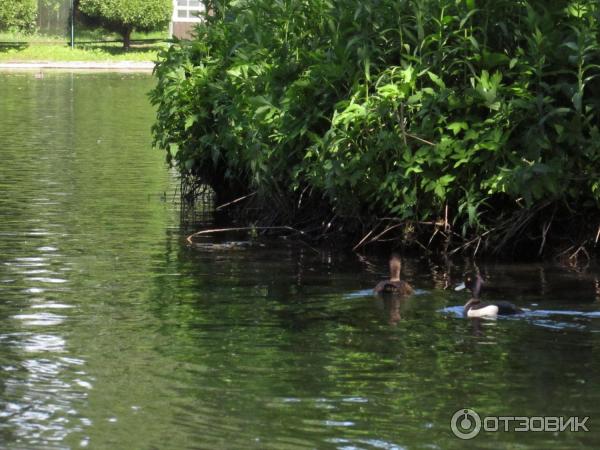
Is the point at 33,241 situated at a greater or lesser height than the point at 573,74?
lesser

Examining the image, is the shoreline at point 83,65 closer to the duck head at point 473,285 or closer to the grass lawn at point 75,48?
the grass lawn at point 75,48

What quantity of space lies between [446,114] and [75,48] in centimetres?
5972

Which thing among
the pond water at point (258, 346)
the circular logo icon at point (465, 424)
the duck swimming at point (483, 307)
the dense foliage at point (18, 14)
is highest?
the dense foliage at point (18, 14)

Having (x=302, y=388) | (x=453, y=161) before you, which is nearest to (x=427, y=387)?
(x=302, y=388)

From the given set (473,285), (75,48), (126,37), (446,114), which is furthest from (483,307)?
(126,37)

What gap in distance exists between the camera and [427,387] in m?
9.00

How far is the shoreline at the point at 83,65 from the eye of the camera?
6462 cm

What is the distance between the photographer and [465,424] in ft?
26.9

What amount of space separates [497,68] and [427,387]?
17.2 ft

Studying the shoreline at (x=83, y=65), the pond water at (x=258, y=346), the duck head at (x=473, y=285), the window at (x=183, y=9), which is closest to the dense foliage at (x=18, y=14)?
the shoreline at (x=83, y=65)

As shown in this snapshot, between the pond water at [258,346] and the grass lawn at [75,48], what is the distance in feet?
171

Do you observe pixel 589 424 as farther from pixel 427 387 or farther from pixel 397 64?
pixel 397 64

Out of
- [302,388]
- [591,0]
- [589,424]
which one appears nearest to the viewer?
[589,424]

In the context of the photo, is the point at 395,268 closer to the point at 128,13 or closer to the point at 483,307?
the point at 483,307
